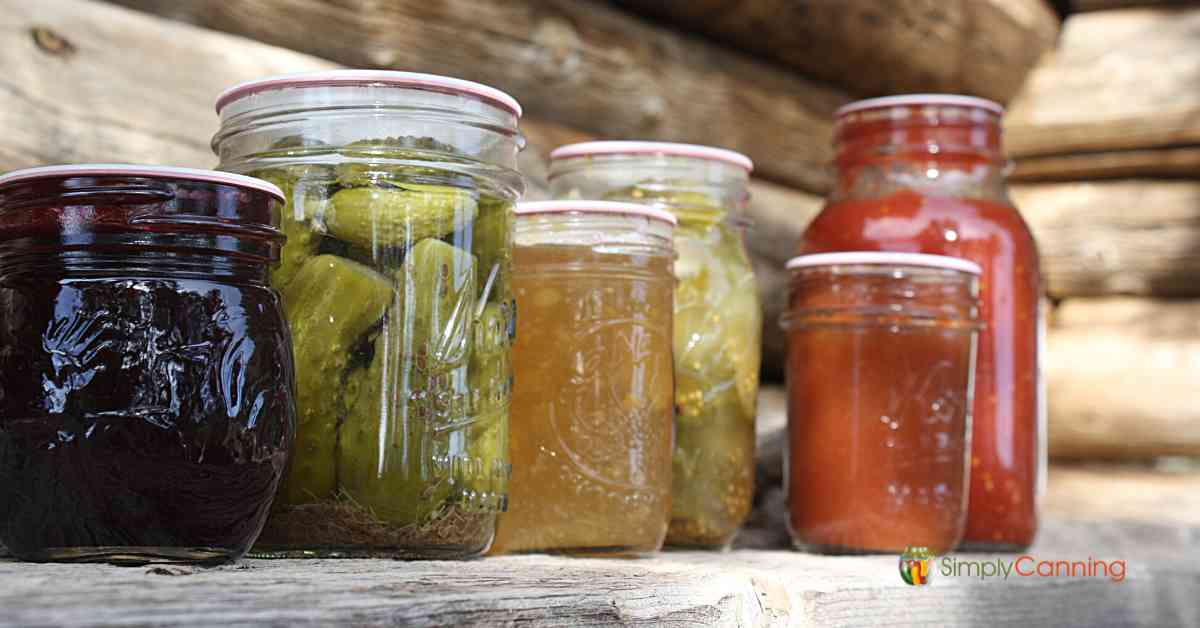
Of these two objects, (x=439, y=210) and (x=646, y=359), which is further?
(x=646, y=359)

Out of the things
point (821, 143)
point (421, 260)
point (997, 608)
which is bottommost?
point (997, 608)

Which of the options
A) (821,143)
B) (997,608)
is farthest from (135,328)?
(821,143)

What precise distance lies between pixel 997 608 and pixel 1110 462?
1.11 metres

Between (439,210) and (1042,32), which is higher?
(1042,32)

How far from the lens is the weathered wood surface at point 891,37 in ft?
6.00

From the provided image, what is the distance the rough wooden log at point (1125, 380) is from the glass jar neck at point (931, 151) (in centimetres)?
72

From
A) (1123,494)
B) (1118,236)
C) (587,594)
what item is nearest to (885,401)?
(587,594)

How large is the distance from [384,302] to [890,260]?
611mm

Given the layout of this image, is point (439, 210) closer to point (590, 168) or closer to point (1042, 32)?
point (590, 168)

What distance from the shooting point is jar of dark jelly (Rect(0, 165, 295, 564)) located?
2.67ft

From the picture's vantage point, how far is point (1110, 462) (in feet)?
7.30

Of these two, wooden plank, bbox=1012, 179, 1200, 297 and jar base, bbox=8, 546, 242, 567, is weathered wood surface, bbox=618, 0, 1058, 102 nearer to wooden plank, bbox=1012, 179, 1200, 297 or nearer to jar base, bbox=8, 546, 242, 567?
wooden plank, bbox=1012, 179, 1200, 297

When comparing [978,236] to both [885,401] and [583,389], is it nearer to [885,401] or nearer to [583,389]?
[885,401]

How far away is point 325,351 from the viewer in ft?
3.15
